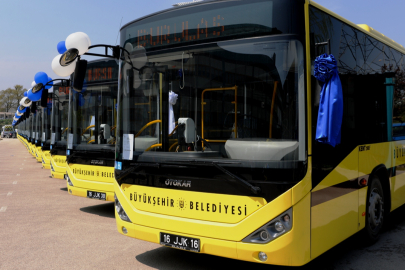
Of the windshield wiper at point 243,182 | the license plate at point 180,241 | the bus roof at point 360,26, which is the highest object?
the bus roof at point 360,26

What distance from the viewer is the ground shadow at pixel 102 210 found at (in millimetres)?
7922

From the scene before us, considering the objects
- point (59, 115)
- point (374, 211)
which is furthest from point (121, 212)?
point (59, 115)

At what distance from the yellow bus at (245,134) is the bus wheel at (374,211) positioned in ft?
0.08

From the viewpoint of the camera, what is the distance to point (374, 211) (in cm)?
555

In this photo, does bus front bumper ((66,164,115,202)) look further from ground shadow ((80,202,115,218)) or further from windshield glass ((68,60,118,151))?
windshield glass ((68,60,118,151))

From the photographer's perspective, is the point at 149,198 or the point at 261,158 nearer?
the point at 261,158

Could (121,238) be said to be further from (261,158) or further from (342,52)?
(342,52)

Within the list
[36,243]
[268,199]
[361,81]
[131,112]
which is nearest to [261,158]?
[268,199]

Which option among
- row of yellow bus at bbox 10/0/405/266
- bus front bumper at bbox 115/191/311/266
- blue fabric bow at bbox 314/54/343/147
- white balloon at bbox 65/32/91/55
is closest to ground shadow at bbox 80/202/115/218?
white balloon at bbox 65/32/91/55

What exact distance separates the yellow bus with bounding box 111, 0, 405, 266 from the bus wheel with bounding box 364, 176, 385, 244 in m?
0.03

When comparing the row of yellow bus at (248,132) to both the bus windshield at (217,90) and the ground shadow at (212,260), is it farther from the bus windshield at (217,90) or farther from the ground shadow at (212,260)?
the ground shadow at (212,260)

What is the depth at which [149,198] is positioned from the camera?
14.6 ft

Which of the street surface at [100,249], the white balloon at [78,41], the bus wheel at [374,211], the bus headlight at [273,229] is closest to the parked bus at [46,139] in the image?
the street surface at [100,249]

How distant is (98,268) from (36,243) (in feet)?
5.08
